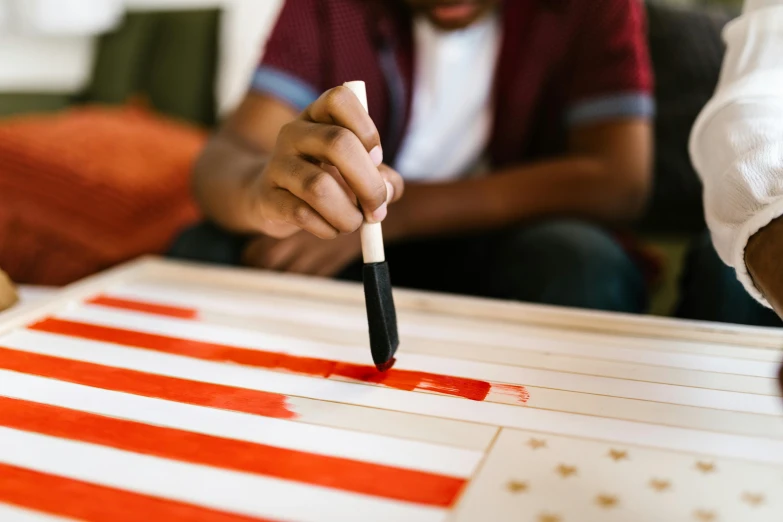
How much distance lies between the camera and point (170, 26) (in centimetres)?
185

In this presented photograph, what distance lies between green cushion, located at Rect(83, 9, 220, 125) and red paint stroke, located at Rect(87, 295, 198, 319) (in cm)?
122

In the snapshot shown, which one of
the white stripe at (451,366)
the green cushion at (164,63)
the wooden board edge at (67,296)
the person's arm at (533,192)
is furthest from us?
the green cushion at (164,63)

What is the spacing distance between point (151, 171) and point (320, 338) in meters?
0.78

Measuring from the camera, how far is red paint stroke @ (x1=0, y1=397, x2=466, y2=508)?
15.3 inches

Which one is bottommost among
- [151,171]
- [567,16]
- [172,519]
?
[151,171]

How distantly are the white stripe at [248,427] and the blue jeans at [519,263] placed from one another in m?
0.32

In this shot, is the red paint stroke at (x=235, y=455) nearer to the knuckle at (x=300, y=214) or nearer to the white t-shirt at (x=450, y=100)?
the knuckle at (x=300, y=214)

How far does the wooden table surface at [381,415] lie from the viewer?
0.38 metres

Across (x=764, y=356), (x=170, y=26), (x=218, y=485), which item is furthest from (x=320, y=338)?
(x=170, y=26)

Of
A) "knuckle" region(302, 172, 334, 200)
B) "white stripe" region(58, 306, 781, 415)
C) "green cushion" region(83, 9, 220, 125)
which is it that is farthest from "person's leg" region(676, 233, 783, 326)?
"green cushion" region(83, 9, 220, 125)

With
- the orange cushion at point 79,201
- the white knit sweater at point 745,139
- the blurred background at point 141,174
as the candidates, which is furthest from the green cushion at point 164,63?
the white knit sweater at point 745,139

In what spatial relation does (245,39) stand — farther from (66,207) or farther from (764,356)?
(764,356)

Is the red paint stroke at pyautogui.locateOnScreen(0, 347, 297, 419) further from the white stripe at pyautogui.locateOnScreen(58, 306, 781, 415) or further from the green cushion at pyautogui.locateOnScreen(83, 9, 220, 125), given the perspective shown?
the green cushion at pyautogui.locateOnScreen(83, 9, 220, 125)

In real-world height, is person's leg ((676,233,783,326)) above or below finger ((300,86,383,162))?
below
